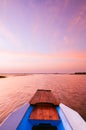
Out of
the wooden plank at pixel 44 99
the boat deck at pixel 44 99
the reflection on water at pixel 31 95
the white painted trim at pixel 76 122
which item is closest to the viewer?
the white painted trim at pixel 76 122

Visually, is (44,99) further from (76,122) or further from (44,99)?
(76,122)

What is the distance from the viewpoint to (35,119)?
5.25 meters

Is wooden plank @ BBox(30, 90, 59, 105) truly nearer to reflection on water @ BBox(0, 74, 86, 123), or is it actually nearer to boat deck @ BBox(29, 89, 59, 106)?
boat deck @ BBox(29, 89, 59, 106)

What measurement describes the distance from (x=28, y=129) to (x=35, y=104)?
2501 mm

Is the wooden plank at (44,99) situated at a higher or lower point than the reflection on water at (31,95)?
higher

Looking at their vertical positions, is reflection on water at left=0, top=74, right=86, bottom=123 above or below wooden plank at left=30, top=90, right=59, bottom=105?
below

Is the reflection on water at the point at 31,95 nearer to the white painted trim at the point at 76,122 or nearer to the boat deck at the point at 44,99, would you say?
the boat deck at the point at 44,99

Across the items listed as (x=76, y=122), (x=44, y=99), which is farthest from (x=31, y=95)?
(x=76, y=122)

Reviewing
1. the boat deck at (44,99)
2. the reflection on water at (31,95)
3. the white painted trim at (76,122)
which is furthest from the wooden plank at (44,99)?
the reflection on water at (31,95)

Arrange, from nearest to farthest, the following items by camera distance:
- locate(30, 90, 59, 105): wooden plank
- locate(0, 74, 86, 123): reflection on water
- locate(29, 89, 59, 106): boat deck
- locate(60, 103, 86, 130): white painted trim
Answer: locate(60, 103, 86, 130): white painted trim < locate(29, 89, 59, 106): boat deck < locate(30, 90, 59, 105): wooden plank < locate(0, 74, 86, 123): reflection on water

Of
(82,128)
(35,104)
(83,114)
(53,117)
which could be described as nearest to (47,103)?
(35,104)

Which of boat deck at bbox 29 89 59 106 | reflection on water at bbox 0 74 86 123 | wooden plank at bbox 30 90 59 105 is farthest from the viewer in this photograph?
reflection on water at bbox 0 74 86 123

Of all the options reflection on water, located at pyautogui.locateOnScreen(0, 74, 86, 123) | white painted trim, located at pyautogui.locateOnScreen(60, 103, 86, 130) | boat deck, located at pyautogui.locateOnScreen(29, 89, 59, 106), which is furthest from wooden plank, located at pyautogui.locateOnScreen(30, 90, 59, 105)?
reflection on water, located at pyautogui.locateOnScreen(0, 74, 86, 123)

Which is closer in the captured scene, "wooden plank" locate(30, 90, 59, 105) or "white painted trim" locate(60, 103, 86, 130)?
"white painted trim" locate(60, 103, 86, 130)
